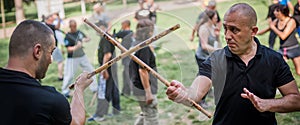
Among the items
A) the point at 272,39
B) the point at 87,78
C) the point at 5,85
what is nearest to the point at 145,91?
the point at 87,78

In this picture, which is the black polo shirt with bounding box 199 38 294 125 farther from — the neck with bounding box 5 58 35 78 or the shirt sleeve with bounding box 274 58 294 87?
the neck with bounding box 5 58 35 78

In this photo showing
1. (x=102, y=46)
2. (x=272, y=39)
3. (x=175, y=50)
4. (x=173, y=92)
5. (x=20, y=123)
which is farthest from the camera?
(x=272, y=39)

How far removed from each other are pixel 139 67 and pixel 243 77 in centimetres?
198

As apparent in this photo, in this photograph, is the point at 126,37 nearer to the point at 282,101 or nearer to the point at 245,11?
the point at 245,11

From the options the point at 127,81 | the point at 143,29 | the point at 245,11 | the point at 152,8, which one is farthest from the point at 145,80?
the point at 245,11

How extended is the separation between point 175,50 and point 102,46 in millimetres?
862

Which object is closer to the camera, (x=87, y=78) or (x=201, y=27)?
(x=87, y=78)

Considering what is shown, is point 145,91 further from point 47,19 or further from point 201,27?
point 47,19

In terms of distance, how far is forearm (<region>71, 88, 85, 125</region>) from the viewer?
9.11 ft

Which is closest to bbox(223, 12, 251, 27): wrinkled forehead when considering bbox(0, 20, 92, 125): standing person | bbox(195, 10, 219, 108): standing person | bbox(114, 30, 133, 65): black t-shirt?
bbox(0, 20, 92, 125): standing person

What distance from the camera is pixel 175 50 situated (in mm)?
4359

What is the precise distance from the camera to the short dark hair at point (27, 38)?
8.00 ft

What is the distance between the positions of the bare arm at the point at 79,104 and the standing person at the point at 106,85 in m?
1.41

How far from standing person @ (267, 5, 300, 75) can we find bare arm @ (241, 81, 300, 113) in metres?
4.99
